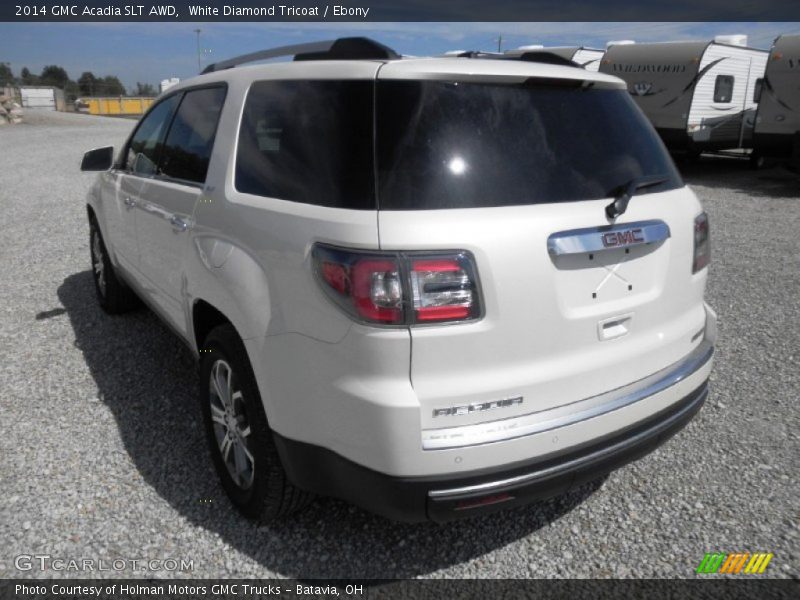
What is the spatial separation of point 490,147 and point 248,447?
1.46 metres

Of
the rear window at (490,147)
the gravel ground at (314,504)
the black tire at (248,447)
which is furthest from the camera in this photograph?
the gravel ground at (314,504)

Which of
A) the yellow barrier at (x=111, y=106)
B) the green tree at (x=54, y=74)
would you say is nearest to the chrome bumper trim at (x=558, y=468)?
the yellow barrier at (x=111, y=106)

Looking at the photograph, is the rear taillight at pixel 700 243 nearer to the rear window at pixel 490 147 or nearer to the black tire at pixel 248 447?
the rear window at pixel 490 147

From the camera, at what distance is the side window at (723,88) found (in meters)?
15.0

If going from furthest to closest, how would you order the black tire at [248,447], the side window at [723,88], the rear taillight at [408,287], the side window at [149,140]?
the side window at [723,88] → the side window at [149,140] → the black tire at [248,447] → the rear taillight at [408,287]

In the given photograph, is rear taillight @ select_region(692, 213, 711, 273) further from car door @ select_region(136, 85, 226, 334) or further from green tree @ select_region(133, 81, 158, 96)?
green tree @ select_region(133, 81, 158, 96)

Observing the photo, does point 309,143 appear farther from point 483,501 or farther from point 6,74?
point 6,74

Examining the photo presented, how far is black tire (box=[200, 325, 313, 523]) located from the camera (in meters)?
2.41

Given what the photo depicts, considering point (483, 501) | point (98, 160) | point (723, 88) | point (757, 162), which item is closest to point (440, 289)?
point (483, 501)

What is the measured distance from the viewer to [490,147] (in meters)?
2.09

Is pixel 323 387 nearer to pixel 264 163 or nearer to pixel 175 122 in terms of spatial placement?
pixel 264 163

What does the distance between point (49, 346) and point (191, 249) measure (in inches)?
94.9

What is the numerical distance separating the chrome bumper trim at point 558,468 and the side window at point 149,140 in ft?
8.47

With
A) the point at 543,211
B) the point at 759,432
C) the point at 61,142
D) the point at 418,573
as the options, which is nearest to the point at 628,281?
the point at 543,211
